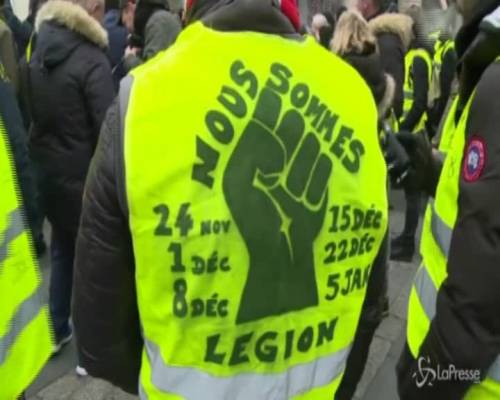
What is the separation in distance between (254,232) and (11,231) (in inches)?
19.0

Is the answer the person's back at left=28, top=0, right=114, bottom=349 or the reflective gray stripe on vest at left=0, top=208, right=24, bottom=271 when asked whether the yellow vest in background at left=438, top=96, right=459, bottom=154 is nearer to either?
the reflective gray stripe on vest at left=0, top=208, right=24, bottom=271

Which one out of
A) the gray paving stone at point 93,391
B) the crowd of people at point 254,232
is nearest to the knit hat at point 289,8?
the crowd of people at point 254,232

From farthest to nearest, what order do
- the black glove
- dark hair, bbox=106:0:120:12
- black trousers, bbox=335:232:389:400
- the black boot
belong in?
dark hair, bbox=106:0:120:12 → the black boot → the black glove → black trousers, bbox=335:232:389:400

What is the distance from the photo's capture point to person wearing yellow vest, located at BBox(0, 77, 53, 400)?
1.23m

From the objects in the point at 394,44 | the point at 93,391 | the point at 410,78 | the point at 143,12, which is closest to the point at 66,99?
the point at 93,391

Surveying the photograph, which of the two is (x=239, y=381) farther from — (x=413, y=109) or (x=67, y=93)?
(x=413, y=109)

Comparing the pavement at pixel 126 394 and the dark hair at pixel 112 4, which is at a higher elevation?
the dark hair at pixel 112 4

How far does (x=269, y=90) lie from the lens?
1.33 m

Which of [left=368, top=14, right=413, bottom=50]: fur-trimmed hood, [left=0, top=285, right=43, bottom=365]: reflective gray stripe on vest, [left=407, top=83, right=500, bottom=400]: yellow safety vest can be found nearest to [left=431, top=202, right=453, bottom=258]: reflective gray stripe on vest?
[left=407, top=83, right=500, bottom=400]: yellow safety vest

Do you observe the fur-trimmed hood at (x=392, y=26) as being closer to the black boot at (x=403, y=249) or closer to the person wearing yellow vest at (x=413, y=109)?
the person wearing yellow vest at (x=413, y=109)

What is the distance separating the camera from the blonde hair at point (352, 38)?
331 cm

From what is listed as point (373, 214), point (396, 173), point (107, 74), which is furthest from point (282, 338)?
point (107, 74)

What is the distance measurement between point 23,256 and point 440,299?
925 millimetres

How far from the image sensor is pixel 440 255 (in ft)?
5.28
